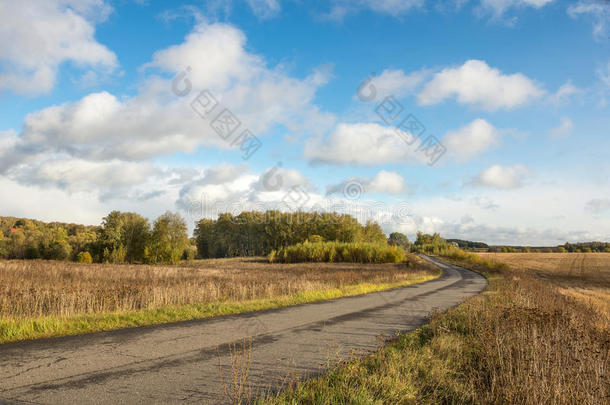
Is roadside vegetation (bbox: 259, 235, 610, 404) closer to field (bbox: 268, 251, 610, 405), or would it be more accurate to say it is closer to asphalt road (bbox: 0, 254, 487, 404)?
field (bbox: 268, 251, 610, 405)

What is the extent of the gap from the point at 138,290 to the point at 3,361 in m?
8.26

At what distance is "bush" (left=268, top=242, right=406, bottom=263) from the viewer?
71688 mm

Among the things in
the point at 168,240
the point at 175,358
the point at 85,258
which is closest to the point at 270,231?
the point at 168,240

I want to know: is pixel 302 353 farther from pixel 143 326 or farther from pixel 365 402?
pixel 143 326

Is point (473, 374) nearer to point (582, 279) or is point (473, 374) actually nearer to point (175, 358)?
point (175, 358)

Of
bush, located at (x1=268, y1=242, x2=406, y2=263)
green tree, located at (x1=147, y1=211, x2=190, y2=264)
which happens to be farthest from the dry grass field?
green tree, located at (x1=147, y1=211, x2=190, y2=264)

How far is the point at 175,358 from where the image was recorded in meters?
7.28

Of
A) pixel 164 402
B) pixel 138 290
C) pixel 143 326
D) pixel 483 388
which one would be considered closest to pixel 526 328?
pixel 483 388

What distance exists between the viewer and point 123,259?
6272 centimetres

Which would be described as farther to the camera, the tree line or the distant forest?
the tree line

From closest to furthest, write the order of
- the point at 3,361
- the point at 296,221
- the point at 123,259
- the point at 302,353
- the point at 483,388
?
the point at 483,388 < the point at 3,361 < the point at 302,353 < the point at 123,259 < the point at 296,221

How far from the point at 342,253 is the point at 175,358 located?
222 ft

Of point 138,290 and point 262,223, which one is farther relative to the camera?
point 262,223

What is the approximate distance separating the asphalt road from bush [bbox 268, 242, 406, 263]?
2384 inches
